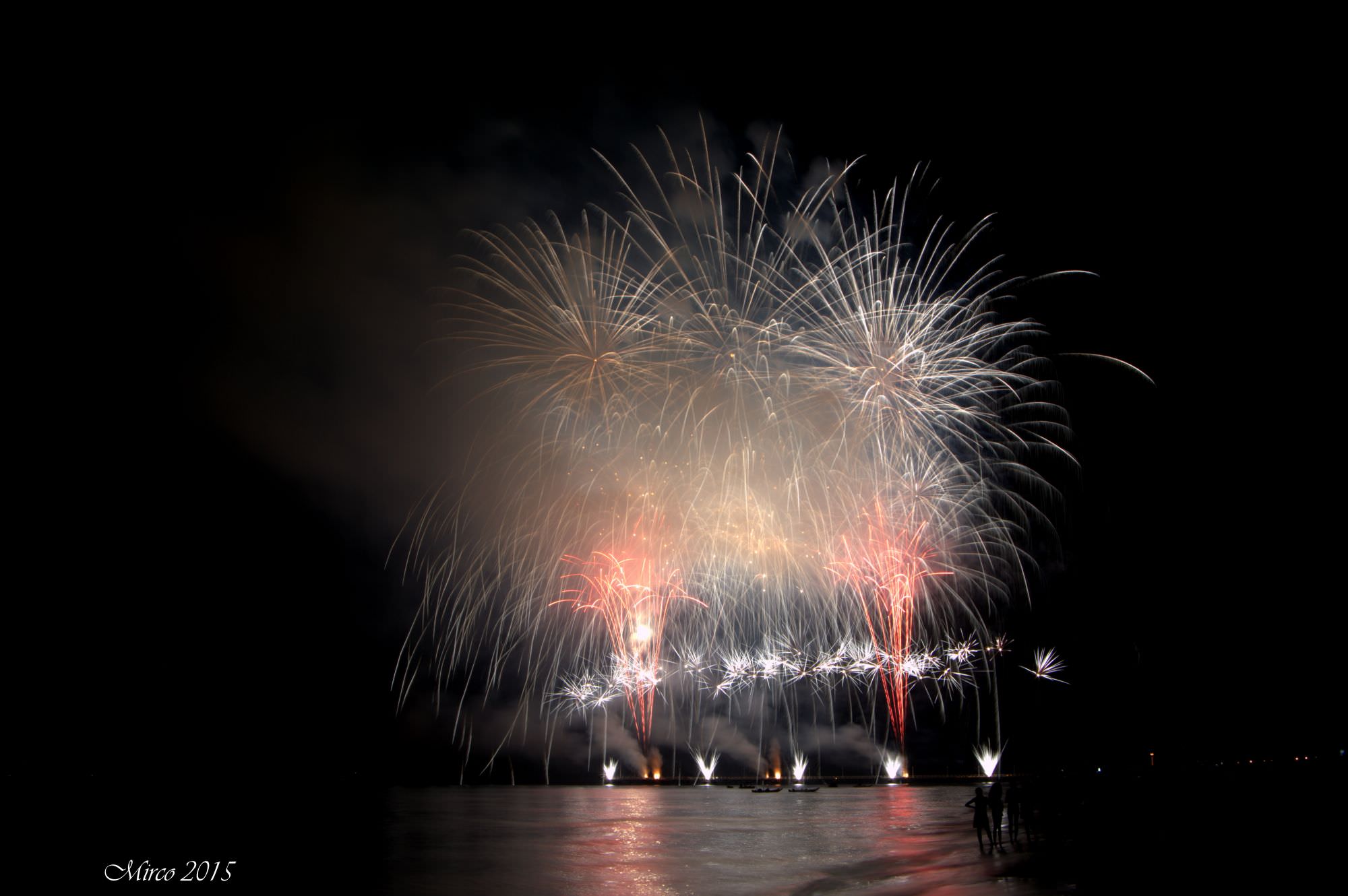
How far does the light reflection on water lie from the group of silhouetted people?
21.6 inches

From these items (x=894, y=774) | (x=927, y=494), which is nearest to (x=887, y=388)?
(x=927, y=494)

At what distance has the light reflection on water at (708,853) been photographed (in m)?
15.2

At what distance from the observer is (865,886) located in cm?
1447

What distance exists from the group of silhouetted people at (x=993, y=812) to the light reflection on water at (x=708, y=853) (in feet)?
1.80

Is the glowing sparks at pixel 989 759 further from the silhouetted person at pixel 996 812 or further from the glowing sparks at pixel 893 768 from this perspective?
the silhouetted person at pixel 996 812

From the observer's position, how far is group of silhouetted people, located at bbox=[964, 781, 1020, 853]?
62.2ft

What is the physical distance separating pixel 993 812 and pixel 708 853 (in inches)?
278

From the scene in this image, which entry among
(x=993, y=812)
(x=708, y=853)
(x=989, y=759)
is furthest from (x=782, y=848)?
(x=989, y=759)

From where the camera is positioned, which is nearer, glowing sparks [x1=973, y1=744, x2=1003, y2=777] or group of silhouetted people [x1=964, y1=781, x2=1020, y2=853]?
group of silhouetted people [x1=964, y1=781, x2=1020, y2=853]

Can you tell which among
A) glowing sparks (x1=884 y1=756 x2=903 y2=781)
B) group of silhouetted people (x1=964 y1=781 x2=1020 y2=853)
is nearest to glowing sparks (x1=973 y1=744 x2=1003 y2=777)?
glowing sparks (x1=884 y1=756 x2=903 y2=781)

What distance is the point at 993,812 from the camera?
2000 cm

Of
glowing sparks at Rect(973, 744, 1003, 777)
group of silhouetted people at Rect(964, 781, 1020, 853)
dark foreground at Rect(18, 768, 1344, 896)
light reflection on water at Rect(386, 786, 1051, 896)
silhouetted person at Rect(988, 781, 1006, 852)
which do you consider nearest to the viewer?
dark foreground at Rect(18, 768, 1344, 896)

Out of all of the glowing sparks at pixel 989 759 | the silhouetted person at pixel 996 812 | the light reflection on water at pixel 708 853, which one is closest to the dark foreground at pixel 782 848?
the light reflection on water at pixel 708 853

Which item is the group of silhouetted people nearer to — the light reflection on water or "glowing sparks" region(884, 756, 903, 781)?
the light reflection on water
